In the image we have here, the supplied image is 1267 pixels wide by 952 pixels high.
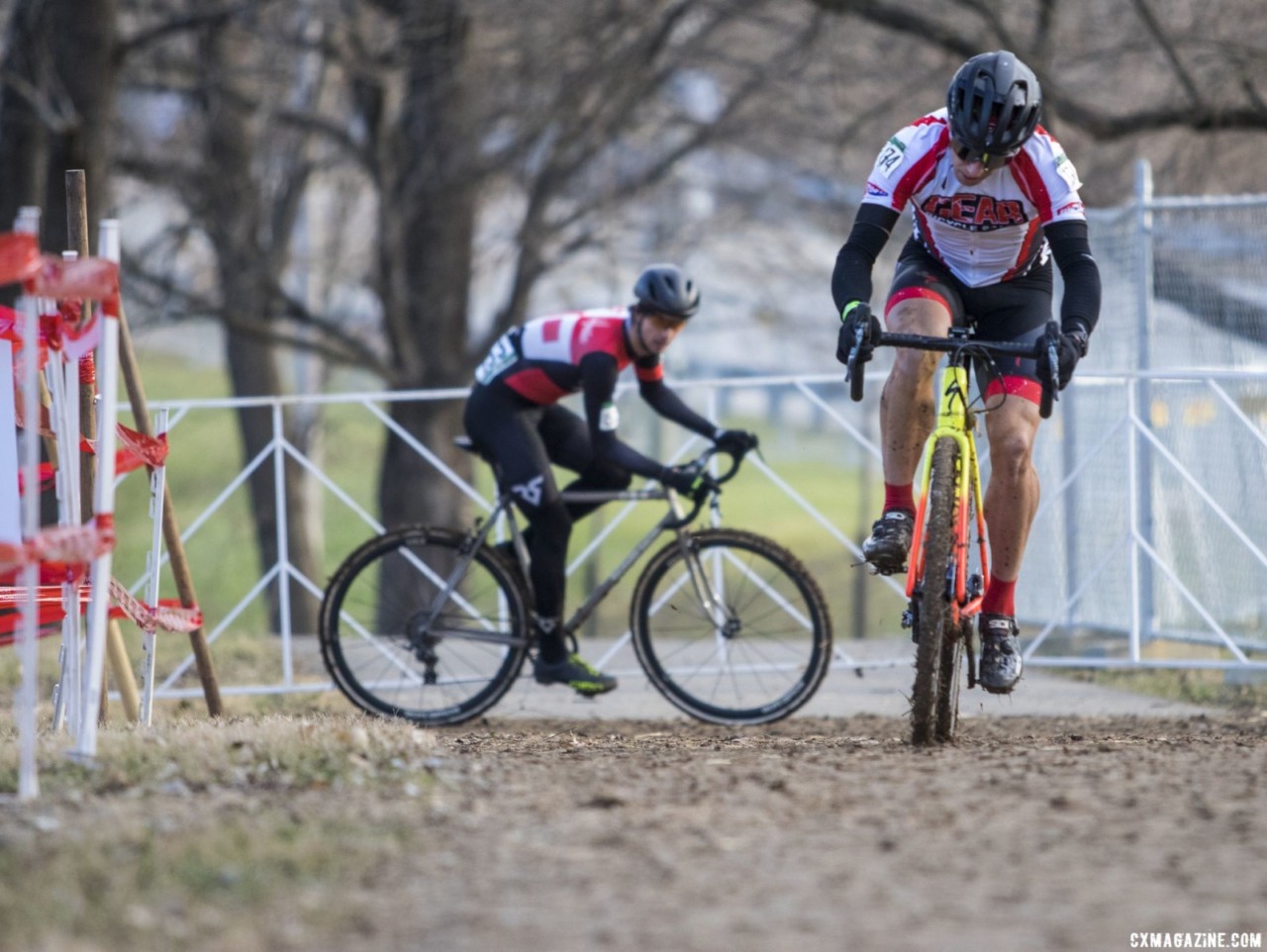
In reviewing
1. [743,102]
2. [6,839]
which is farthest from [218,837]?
[743,102]

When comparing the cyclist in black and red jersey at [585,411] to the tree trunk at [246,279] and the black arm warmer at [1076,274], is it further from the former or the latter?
the tree trunk at [246,279]

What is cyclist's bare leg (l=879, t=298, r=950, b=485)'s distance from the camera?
19.0 feet

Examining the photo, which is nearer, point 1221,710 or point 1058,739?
point 1058,739

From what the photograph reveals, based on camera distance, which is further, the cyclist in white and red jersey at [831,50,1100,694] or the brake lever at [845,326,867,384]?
the cyclist in white and red jersey at [831,50,1100,694]

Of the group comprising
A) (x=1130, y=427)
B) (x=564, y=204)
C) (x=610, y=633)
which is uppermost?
(x=564, y=204)

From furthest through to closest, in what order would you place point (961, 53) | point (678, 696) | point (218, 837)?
1. point (961, 53)
2. point (678, 696)
3. point (218, 837)

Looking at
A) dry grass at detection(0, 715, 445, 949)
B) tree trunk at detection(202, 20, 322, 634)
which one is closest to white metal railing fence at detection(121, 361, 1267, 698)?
dry grass at detection(0, 715, 445, 949)

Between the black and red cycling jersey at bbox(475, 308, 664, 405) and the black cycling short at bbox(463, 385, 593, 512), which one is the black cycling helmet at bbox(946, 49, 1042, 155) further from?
the black cycling short at bbox(463, 385, 593, 512)

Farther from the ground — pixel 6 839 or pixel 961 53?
pixel 961 53

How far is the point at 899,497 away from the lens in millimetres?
5805

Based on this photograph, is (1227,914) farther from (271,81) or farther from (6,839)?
(271,81)

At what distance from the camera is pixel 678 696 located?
7.30 meters

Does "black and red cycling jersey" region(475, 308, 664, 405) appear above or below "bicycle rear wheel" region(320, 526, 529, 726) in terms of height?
above

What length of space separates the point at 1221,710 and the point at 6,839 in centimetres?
560
